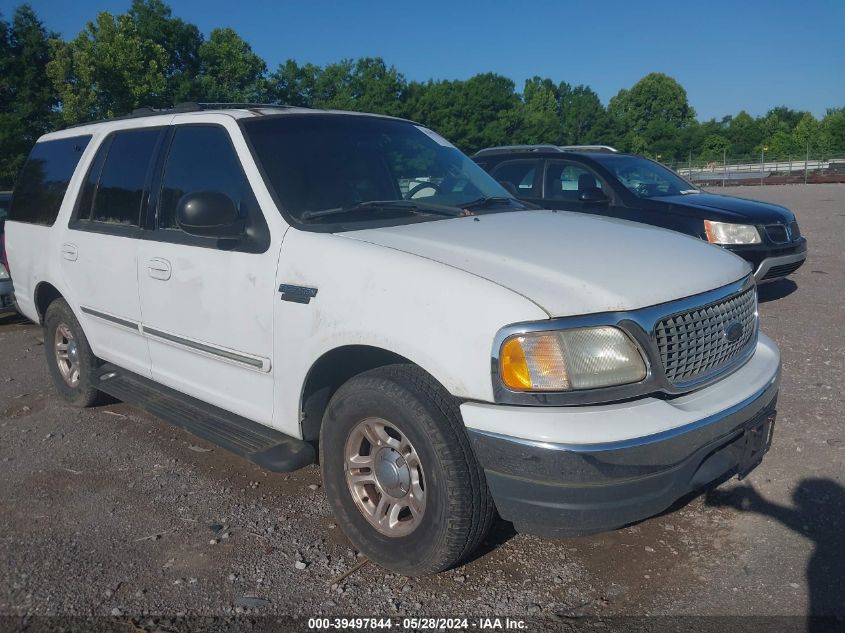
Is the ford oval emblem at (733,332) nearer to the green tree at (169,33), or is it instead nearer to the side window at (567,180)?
the side window at (567,180)

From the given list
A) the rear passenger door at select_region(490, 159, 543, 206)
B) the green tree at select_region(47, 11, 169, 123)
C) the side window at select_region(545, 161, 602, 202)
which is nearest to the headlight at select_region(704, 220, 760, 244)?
the side window at select_region(545, 161, 602, 202)

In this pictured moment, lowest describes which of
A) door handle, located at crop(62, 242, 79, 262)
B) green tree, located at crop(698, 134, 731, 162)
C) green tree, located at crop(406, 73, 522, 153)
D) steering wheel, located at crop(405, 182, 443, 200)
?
door handle, located at crop(62, 242, 79, 262)

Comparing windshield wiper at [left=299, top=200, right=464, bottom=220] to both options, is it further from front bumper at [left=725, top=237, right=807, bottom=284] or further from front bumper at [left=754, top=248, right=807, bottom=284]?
front bumper at [left=754, top=248, right=807, bottom=284]

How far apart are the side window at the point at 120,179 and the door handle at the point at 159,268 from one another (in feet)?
1.19

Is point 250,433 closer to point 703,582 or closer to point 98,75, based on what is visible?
point 703,582

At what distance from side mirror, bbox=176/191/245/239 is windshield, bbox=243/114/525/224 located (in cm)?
25

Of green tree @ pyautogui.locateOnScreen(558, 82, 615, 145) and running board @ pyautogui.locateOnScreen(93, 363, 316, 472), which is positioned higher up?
green tree @ pyautogui.locateOnScreen(558, 82, 615, 145)

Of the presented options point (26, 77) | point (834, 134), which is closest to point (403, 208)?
point (26, 77)

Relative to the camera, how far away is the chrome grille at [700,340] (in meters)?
2.71

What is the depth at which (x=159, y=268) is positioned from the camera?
12.9 feet

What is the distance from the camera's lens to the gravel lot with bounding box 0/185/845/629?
2889mm

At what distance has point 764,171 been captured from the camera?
53.2 metres

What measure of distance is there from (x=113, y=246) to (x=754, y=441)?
3605 millimetres

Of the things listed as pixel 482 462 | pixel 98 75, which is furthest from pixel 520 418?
pixel 98 75
